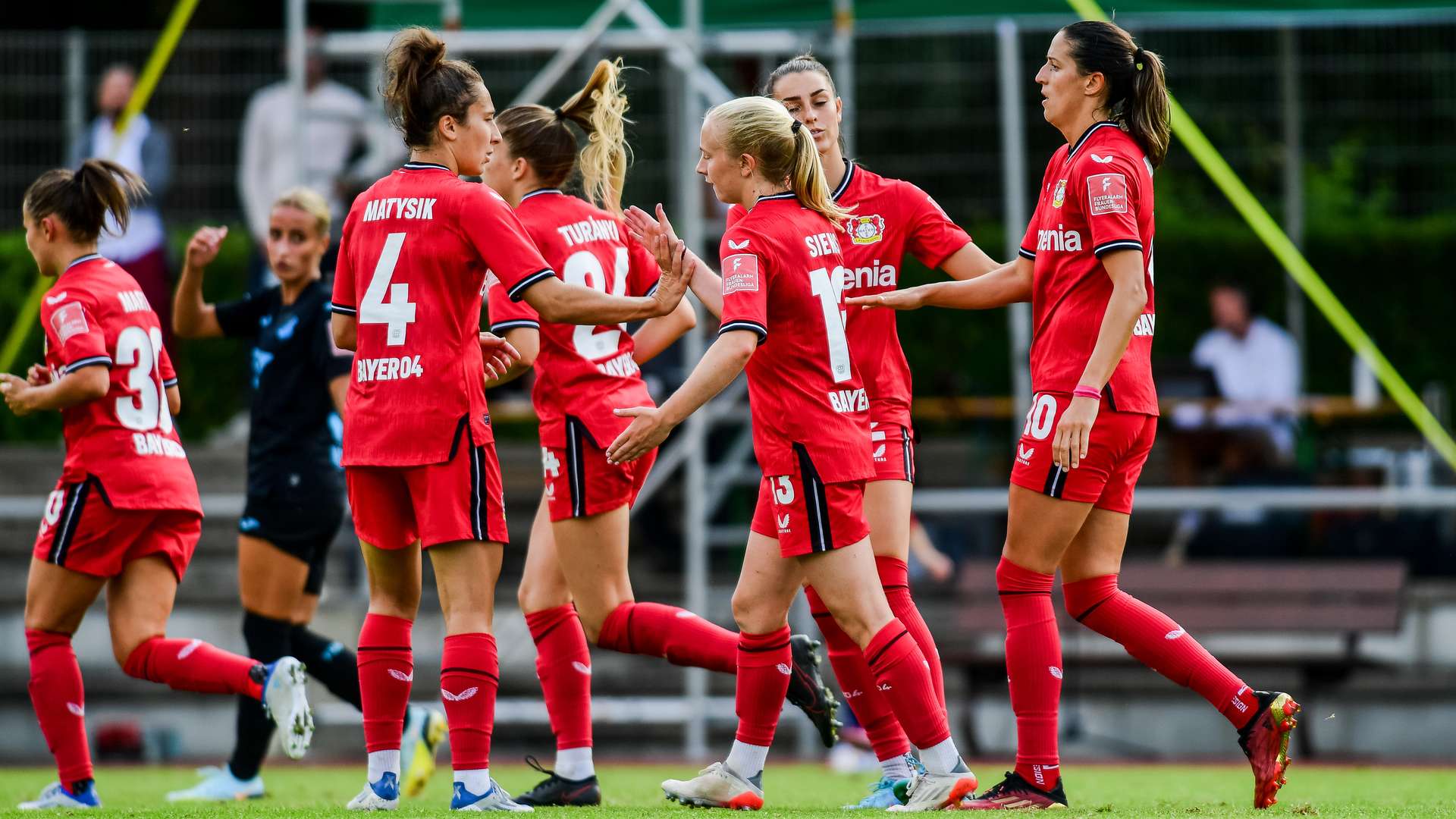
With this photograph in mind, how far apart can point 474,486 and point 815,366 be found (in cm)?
101

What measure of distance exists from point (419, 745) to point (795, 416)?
7.84 ft

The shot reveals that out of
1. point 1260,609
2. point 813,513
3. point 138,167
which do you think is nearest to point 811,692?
point 813,513

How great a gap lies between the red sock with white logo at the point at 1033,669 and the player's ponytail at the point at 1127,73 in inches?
51.4

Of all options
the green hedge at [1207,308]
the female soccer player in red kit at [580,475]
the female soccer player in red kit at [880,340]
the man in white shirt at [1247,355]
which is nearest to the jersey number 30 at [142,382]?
the female soccer player in red kit at [580,475]

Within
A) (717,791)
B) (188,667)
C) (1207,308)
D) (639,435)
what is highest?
(1207,308)

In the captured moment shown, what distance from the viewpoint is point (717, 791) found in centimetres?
534

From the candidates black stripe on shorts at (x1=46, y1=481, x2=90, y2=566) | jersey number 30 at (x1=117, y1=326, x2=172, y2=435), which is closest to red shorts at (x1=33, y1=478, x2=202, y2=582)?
black stripe on shorts at (x1=46, y1=481, x2=90, y2=566)

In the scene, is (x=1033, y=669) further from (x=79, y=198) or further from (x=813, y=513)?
(x=79, y=198)

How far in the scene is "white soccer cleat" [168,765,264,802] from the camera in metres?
6.89

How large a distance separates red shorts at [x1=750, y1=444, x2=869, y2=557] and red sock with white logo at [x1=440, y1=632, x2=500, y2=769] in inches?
35.5

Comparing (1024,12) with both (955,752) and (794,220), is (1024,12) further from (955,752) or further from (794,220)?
(955,752)

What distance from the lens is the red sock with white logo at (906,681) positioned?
5.04 m

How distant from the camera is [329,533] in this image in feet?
22.8

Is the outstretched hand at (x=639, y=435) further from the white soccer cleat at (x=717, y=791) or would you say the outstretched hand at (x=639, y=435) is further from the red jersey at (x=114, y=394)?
the red jersey at (x=114, y=394)
